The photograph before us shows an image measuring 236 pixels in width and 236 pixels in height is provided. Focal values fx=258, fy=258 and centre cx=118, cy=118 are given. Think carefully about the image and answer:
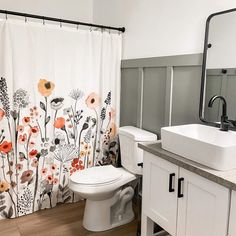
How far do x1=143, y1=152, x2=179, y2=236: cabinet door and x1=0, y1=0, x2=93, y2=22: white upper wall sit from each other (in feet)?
7.00

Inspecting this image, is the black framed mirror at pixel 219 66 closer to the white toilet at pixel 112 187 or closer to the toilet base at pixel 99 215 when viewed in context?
the white toilet at pixel 112 187

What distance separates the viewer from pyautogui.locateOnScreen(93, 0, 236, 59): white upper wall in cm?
190

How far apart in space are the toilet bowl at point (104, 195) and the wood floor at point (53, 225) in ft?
0.24

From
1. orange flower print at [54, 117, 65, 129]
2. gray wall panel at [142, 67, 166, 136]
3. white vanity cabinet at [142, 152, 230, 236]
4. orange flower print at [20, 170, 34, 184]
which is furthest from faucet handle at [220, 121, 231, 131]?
orange flower print at [20, 170, 34, 184]

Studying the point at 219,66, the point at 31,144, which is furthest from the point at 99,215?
the point at 219,66

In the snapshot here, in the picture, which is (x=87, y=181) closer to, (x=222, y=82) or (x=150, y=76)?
(x=150, y=76)

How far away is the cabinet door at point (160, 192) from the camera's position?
1543 mm

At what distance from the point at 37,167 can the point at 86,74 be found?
101cm

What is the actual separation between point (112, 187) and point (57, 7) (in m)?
2.16

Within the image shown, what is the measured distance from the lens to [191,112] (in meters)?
2.03

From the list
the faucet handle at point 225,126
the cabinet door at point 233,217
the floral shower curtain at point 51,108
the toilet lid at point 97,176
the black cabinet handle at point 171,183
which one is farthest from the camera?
the floral shower curtain at point 51,108

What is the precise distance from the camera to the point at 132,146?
91.4 inches

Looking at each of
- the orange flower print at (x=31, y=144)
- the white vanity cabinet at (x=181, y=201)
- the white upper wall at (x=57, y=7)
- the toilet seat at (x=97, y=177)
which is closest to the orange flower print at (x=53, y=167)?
the orange flower print at (x=31, y=144)

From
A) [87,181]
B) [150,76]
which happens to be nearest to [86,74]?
[150,76]
